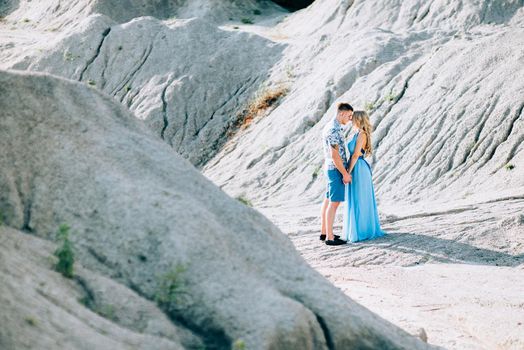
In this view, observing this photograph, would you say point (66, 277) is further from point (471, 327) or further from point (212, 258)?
point (471, 327)

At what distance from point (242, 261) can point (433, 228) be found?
8.07 meters

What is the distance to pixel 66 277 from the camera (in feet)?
18.0

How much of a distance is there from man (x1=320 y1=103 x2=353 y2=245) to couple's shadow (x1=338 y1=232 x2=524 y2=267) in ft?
1.53

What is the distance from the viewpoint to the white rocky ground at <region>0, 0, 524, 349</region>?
11430 mm

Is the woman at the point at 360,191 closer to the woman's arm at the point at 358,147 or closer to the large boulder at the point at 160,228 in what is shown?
→ the woman's arm at the point at 358,147

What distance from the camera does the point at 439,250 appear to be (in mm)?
12742

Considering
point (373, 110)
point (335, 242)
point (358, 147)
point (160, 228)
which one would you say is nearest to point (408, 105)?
point (373, 110)

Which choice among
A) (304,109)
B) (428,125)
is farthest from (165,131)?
(428,125)

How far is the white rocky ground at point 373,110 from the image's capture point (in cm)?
1143

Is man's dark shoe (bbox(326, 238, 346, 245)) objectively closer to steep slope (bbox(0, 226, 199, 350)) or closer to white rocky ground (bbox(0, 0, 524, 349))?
white rocky ground (bbox(0, 0, 524, 349))

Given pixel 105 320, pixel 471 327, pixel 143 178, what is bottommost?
pixel 471 327

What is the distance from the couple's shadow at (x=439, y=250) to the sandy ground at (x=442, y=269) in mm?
13

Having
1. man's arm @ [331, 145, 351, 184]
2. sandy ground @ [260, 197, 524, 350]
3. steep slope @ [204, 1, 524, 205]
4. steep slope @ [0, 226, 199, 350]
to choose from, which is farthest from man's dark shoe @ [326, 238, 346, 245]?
steep slope @ [0, 226, 199, 350]

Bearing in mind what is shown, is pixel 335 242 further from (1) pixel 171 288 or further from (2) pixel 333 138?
(1) pixel 171 288
